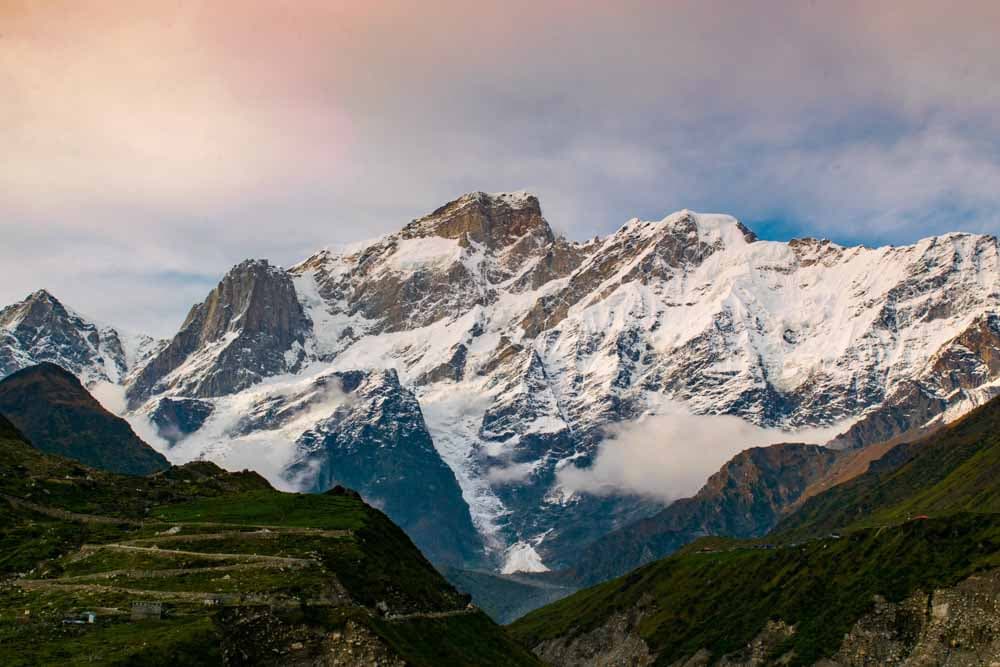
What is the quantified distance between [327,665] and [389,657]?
17.3ft

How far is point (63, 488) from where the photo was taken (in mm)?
182375

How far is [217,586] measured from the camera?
119 meters

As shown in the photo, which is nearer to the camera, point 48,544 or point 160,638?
point 160,638

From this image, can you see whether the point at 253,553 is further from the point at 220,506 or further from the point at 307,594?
the point at 220,506

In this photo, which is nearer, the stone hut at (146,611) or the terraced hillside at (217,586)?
the terraced hillside at (217,586)

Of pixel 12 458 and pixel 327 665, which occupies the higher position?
pixel 12 458

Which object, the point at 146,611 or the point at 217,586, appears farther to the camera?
the point at 217,586

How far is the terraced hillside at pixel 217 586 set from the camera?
10238 centimetres

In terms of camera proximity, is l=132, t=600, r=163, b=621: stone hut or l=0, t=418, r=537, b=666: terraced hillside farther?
l=132, t=600, r=163, b=621: stone hut

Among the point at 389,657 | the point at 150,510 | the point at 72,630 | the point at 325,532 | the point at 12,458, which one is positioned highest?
the point at 12,458

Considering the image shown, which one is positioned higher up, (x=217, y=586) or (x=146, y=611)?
(x=217, y=586)

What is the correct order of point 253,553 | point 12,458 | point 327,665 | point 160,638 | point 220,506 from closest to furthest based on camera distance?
point 160,638
point 327,665
point 253,553
point 220,506
point 12,458

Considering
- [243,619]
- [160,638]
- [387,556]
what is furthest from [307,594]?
[387,556]

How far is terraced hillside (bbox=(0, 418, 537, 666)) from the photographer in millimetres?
102375
